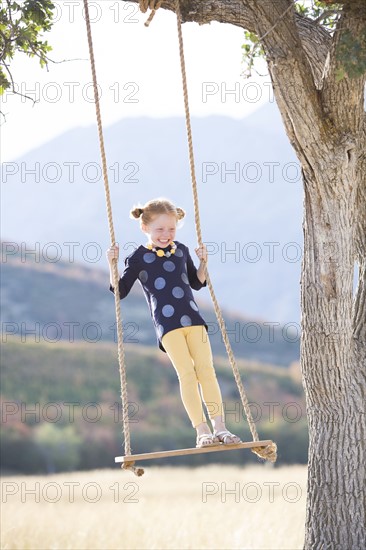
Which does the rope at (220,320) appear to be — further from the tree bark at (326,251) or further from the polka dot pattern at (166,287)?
the tree bark at (326,251)

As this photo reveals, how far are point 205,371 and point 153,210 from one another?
1.11 m

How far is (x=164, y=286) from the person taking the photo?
6477mm

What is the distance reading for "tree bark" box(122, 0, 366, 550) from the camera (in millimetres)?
6121

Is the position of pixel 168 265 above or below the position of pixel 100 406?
below

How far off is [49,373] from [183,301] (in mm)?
22058

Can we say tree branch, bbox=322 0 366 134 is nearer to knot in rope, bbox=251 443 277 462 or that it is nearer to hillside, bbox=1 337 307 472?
knot in rope, bbox=251 443 277 462

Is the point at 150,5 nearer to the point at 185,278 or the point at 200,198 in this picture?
the point at 185,278

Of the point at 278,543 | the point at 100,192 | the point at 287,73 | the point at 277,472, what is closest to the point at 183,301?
the point at 287,73

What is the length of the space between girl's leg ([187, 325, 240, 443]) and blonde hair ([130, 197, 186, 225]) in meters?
0.77

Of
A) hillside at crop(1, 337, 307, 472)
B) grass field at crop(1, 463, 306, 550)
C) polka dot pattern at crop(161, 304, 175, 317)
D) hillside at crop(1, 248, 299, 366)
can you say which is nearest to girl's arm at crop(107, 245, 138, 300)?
polka dot pattern at crop(161, 304, 175, 317)

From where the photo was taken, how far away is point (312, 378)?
21.0ft

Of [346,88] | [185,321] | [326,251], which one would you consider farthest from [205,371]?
[346,88]

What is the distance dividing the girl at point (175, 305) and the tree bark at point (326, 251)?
66cm

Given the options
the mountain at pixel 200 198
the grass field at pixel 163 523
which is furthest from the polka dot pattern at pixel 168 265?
the mountain at pixel 200 198
